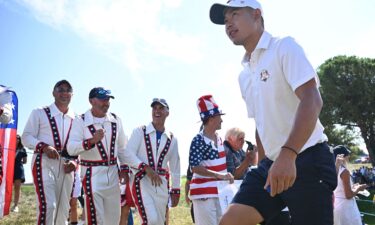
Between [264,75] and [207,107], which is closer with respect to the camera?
[264,75]

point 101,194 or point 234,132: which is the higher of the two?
point 234,132

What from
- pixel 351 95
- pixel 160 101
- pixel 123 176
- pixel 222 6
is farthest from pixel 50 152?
pixel 351 95

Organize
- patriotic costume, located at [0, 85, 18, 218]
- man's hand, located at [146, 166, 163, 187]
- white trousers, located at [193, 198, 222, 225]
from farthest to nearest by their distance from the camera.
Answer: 1. man's hand, located at [146, 166, 163, 187]
2. white trousers, located at [193, 198, 222, 225]
3. patriotic costume, located at [0, 85, 18, 218]

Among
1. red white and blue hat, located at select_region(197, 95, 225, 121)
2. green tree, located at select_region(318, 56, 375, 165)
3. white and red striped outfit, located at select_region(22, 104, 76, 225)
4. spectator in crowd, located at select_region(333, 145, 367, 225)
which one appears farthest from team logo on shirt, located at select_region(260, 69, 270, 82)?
green tree, located at select_region(318, 56, 375, 165)

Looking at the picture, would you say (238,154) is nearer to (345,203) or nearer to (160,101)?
(160,101)

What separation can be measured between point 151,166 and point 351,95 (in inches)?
1642

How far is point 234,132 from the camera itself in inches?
249

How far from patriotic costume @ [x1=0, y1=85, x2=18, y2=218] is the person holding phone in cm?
301

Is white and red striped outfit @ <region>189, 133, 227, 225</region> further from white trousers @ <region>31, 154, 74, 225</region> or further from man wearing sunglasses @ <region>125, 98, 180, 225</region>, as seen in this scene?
white trousers @ <region>31, 154, 74, 225</region>

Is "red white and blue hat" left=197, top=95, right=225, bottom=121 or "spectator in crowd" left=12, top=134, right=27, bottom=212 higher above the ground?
"red white and blue hat" left=197, top=95, right=225, bottom=121

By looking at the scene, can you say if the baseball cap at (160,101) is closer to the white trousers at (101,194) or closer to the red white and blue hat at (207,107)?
the red white and blue hat at (207,107)

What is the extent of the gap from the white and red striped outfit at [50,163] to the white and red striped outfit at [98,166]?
0.97 ft

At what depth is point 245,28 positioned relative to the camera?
3227mm

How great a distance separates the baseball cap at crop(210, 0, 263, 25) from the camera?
10.4 ft
